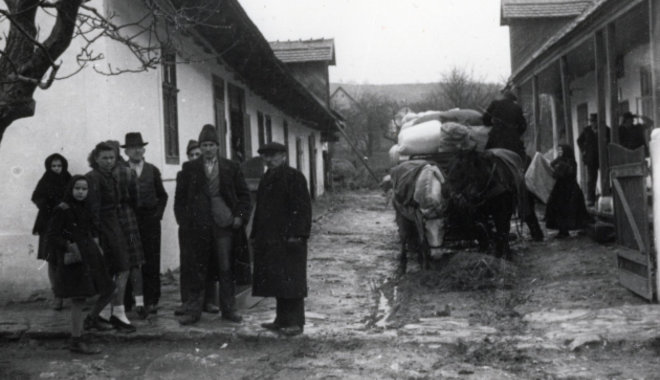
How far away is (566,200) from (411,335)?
6.28 metres

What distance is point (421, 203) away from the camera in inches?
357

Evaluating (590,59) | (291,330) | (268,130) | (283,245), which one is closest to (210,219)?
(283,245)

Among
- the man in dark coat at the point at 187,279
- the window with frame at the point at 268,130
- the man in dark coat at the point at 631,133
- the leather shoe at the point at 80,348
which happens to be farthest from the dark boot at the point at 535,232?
the window with frame at the point at 268,130

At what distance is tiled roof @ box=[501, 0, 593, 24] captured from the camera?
974 inches

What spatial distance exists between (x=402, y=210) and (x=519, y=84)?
37.5 feet

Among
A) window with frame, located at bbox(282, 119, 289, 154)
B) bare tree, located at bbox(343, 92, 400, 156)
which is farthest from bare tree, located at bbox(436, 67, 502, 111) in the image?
window with frame, located at bbox(282, 119, 289, 154)

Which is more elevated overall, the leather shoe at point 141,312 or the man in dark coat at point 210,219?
the man in dark coat at point 210,219

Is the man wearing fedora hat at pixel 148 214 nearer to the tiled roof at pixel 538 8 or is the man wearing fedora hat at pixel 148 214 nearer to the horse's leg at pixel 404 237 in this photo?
the horse's leg at pixel 404 237

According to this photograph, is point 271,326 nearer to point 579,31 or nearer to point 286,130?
point 579,31

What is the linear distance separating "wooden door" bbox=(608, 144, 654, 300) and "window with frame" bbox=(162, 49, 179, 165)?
227 inches

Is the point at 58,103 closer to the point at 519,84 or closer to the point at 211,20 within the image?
the point at 211,20

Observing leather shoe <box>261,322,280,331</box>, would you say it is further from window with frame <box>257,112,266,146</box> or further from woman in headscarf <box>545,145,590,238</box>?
window with frame <box>257,112,266,146</box>

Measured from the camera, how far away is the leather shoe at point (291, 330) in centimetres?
632

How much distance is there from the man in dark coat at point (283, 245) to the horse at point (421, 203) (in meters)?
2.76
